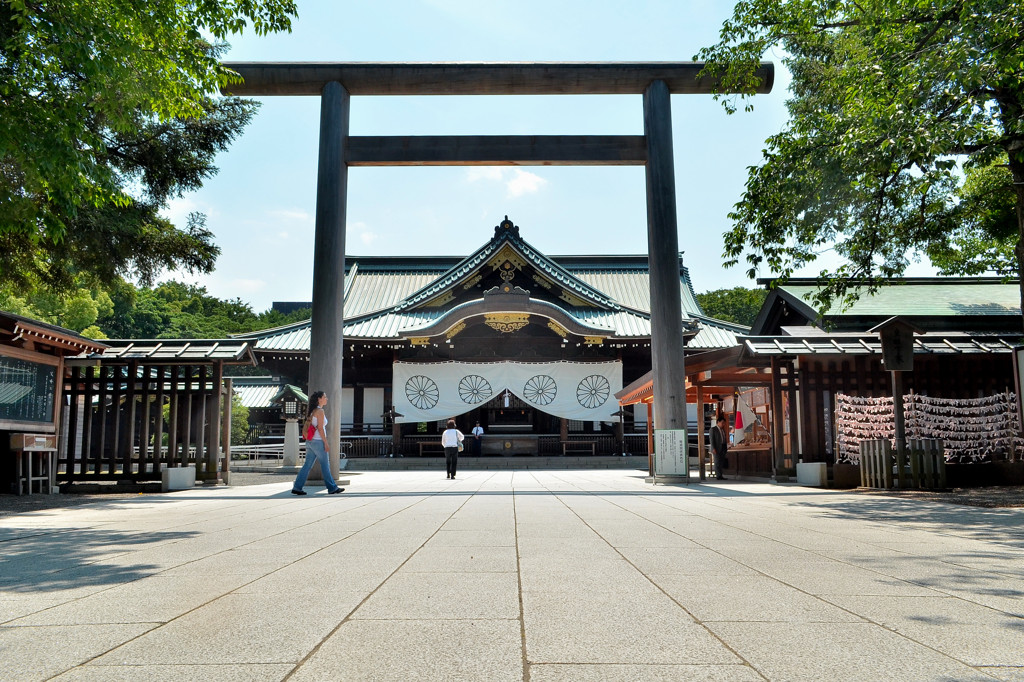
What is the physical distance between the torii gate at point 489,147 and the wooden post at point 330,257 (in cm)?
2

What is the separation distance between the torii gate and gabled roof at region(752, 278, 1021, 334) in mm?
4217

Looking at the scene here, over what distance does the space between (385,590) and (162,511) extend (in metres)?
5.54

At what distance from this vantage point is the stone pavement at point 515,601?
7.30 feet

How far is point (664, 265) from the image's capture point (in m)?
12.4

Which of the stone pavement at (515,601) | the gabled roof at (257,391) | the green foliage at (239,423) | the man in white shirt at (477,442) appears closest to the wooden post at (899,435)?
the stone pavement at (515,601)

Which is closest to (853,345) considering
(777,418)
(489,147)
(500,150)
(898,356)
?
(777,418)

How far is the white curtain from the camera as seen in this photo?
23.4 metres

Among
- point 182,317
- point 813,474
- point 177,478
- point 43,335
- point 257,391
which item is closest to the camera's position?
point 43,335

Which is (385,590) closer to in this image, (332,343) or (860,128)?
(860,128)

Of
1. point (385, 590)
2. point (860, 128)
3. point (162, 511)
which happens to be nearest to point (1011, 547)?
point (385, 590)

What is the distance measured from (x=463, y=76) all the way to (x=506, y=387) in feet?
40.4

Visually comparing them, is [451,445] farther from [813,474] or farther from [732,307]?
[732,307]

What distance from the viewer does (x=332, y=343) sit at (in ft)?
40.0

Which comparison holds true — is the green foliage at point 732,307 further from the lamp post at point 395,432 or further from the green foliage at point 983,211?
the green foliage at point 983,211
